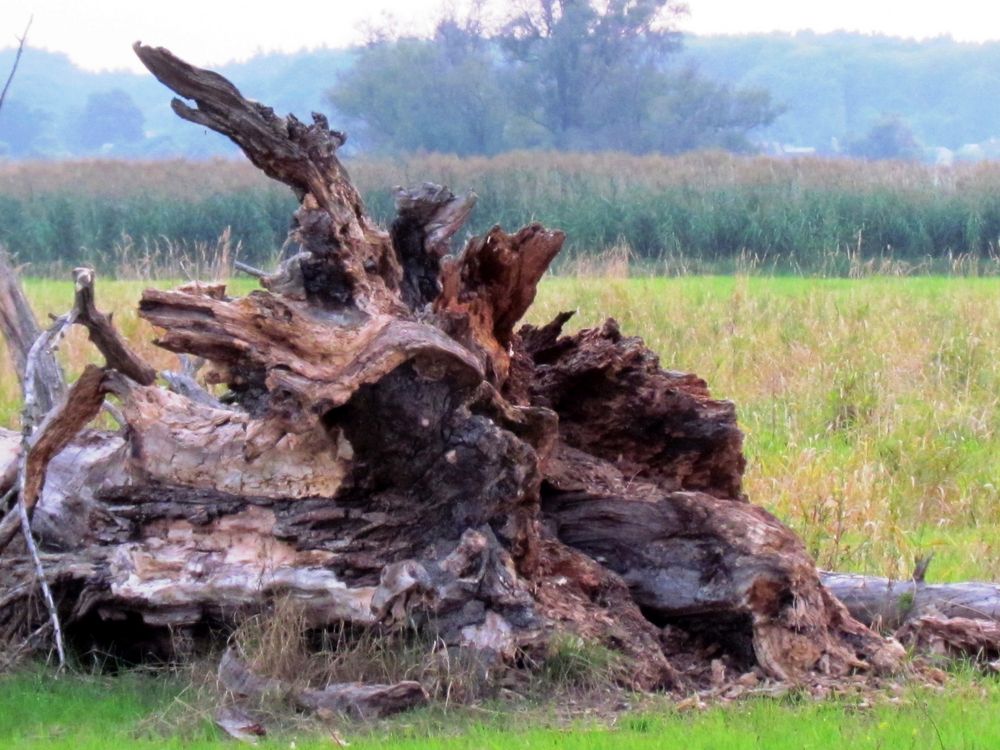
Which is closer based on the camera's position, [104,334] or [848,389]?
[104,334]

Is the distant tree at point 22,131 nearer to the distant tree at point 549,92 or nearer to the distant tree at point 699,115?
the distant tree at point 549,92

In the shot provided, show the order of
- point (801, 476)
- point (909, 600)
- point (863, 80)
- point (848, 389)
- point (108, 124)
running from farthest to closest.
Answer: point (863, 80)
point (108, 124)
point (848, 389)
point (801, 476)
point (909, 600)

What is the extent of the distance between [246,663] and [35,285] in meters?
18.4

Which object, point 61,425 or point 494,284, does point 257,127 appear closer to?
point 494,284

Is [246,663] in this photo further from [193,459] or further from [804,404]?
[804,404]

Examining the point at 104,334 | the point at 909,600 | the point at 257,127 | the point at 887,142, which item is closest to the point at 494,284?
the point at 257,127

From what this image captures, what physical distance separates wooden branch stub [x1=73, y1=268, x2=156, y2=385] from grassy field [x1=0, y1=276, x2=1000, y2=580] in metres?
3.75

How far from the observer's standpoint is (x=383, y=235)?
585 centimetres

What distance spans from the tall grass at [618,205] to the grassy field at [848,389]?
9545 millimetres

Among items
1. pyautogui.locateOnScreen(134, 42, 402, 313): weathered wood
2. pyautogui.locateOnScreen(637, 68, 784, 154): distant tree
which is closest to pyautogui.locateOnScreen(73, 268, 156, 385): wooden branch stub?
pyautogui.locateOnScreen(134, 42, 402, 313): weathered wood

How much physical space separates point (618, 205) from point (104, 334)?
28417 mm

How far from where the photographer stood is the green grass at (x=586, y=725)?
4414 mm

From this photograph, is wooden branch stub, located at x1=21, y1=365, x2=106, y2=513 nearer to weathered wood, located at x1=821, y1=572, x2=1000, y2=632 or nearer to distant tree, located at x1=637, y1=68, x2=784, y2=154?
weathered wood, located at x1=821, y1=572, x2=1000, y2=632

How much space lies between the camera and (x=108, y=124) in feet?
405
